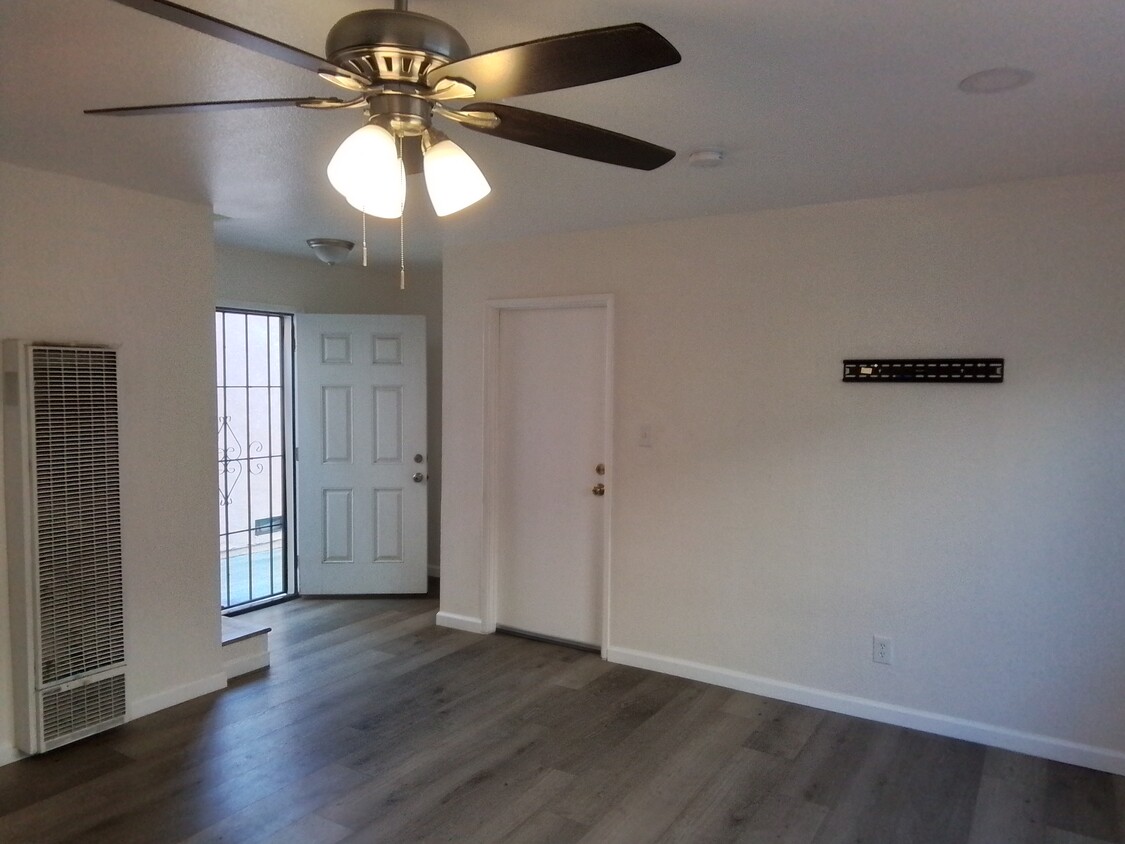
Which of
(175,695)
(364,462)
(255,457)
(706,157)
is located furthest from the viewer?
(364,462)

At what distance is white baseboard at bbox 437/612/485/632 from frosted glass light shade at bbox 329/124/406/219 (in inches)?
135

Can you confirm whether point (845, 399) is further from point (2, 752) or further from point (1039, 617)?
point (2, 752)

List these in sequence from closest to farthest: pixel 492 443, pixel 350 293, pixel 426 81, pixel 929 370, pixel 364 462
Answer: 1. pixel 426 81
2. pixel 929 370
3. pixel 492 443
4. pixel 364 462
5. pixel 350 293

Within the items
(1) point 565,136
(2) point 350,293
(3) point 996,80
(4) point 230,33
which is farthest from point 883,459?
(2) point 350,293

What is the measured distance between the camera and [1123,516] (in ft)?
9.50

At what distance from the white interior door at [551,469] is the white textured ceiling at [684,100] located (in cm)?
94

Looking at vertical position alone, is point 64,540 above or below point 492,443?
below

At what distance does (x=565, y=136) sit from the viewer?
1.64 metres

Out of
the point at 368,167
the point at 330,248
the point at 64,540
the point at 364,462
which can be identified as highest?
the point at 330,248

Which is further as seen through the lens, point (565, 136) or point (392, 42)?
point (565, 136)

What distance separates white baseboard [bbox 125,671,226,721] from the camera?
3.34 meters

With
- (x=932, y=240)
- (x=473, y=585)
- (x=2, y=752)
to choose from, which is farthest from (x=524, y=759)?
(x=932, y=240)

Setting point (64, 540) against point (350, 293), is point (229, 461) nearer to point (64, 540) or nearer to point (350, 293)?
point (350, 293)

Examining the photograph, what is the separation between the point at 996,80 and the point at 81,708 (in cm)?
390
